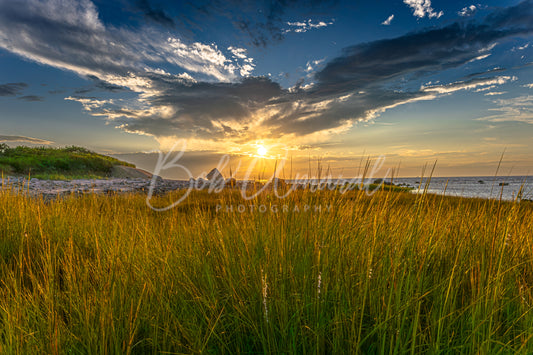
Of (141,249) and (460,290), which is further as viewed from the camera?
(141,249)

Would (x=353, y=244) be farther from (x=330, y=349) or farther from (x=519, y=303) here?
(x=519, y=303)

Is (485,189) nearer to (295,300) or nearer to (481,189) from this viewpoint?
(481,189)

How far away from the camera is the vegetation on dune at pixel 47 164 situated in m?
20.2

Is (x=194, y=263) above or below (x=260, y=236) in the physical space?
below

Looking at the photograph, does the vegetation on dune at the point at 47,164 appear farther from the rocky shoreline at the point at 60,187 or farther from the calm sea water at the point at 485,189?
the calm sea water at the point at 485,189

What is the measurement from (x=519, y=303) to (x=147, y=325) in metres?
3.09

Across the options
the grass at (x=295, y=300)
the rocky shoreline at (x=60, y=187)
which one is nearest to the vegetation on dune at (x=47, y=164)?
the rocky shoreline at (x=60, y=187)

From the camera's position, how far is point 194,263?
116 inches

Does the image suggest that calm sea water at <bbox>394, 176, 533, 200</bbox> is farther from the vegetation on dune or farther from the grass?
the vegetation on dune

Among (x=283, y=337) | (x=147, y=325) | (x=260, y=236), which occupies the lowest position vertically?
(x=147, y=325)

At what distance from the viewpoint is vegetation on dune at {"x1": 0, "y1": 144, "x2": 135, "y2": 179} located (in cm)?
2018

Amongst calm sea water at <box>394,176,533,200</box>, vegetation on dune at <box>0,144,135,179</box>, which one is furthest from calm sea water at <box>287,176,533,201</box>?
vegetation on dune at <box>0,144,135,179</box>

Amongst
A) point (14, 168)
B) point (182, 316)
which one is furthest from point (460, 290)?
point (14, 168)

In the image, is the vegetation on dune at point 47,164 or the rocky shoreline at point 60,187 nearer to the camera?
the rocky shoreline at point 60,187
